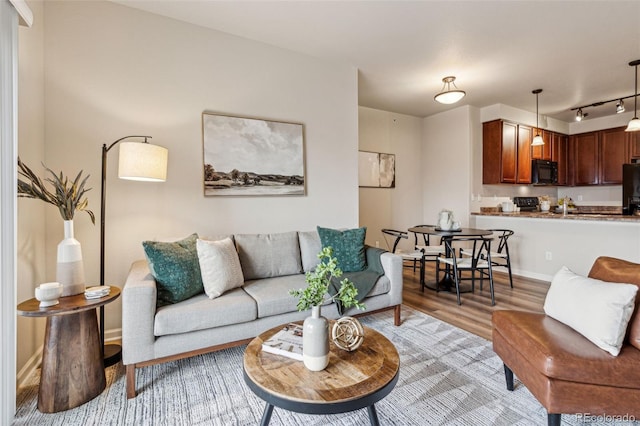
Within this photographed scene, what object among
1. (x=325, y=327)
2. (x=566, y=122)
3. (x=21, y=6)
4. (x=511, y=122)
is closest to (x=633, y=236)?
(x=511, y=122)

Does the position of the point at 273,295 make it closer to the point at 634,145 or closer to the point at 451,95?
the point at 451,95

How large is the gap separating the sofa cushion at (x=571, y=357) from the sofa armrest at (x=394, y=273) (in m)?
1.17

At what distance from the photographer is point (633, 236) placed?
362 centimetres

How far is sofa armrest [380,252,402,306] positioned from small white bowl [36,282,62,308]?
2308 millimetres

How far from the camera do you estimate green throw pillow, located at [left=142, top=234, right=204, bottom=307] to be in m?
2.07

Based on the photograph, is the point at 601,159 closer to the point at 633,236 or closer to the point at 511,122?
the point at 511,122

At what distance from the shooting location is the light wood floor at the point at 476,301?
117 inches

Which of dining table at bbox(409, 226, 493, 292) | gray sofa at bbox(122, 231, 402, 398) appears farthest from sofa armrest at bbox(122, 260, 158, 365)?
dining table at bbox(409, 226, 493, 292)

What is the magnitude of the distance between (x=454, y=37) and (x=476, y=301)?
282 centimetres

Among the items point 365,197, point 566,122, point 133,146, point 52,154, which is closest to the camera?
point 133,146

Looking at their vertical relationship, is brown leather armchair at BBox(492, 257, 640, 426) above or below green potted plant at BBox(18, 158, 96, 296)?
below

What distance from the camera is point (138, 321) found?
6.02 ft

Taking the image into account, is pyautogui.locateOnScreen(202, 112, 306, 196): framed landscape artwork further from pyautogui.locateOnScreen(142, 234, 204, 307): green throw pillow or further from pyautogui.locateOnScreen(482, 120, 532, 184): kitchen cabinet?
pyautogui.locateOnScreen(482, 120, 532, 184): kitchen cabinet

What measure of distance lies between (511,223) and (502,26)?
9.86 ft
